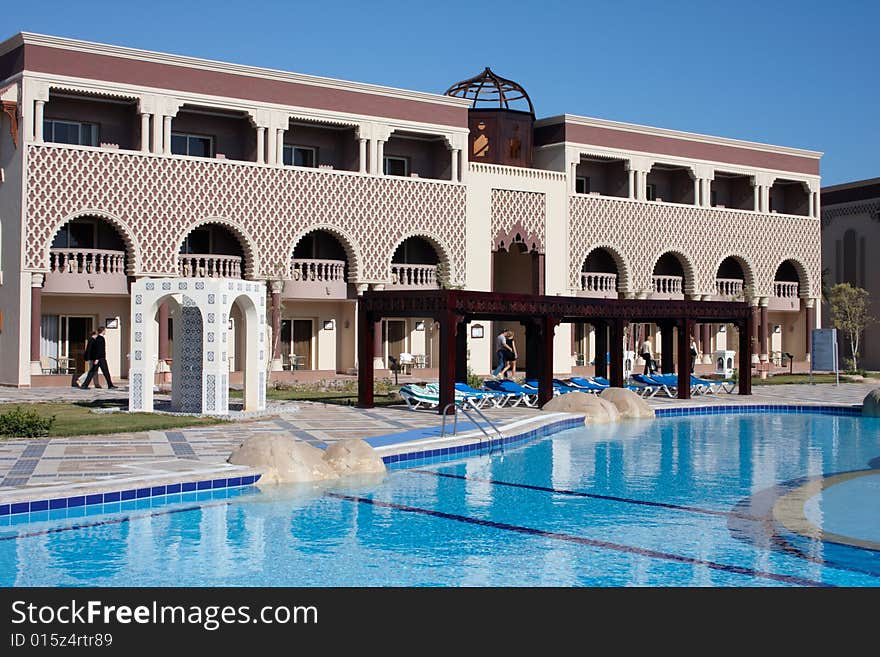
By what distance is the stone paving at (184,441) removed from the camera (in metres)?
10.7

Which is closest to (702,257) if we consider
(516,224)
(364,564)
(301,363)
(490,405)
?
(516,224)

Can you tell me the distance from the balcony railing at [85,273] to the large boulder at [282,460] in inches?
672

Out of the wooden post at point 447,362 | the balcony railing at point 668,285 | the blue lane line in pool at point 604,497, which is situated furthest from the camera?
the balcony railing at point 668,285

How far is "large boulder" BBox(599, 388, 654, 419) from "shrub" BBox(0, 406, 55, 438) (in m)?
10.0

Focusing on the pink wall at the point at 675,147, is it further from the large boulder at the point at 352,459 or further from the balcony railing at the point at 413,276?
the large boulder at the point at 352,459

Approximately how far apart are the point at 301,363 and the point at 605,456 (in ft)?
62.7

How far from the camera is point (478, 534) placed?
29.2ft

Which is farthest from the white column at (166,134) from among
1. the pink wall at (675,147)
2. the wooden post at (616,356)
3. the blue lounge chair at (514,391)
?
the pink wall at (675,147)

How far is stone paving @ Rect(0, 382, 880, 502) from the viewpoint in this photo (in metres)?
10.7

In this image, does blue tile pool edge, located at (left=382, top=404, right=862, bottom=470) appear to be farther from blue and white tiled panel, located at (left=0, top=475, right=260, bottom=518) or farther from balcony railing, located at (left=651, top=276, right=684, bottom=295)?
balcony railing, located at (left=651, top=276, right=684, bottom=295)

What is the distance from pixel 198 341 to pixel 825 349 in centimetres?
1856

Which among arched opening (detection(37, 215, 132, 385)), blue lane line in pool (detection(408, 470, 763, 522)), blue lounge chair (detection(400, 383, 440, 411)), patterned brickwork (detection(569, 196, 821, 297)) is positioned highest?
patterned brickwork (detection(569, 196, 821, 297))

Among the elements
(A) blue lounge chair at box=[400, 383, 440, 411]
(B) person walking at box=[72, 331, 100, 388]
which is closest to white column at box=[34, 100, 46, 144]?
(B) person walking at box=[72, 331, 100, 388]
